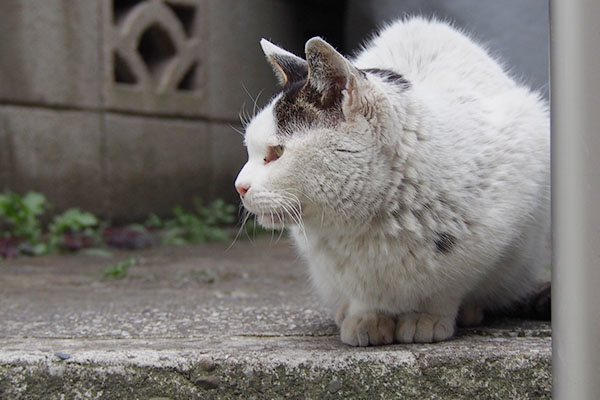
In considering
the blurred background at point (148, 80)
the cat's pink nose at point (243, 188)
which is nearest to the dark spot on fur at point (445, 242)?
Answer: the cat's pink nose at point (243, 188)

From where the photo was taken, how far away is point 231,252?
11.9 ft

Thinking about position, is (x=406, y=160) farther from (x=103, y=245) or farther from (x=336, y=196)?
(x=103, y=245)

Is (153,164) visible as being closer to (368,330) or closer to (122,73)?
(122,73)

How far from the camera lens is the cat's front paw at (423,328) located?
1.50 metres

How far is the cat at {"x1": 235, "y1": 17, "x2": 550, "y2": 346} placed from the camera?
1.43m

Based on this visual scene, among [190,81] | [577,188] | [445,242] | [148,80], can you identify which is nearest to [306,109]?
[445,242]

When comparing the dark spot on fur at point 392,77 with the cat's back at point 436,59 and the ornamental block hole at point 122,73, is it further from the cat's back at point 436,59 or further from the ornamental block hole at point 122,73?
the ornamental block hole at point 122,73

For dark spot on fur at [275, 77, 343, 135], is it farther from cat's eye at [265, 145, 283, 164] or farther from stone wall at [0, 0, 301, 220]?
stone wall at [0, 0, 301, 220]

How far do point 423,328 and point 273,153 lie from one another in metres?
0.48

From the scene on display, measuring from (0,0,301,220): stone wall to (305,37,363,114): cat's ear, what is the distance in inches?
100

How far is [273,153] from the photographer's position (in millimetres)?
1503

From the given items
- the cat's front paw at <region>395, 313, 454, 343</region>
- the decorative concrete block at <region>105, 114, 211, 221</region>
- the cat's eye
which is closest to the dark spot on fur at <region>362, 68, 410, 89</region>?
the cat's eye

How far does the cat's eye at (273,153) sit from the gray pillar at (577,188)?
0.64m

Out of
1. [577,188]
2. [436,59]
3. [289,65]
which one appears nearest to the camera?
[577,188]
